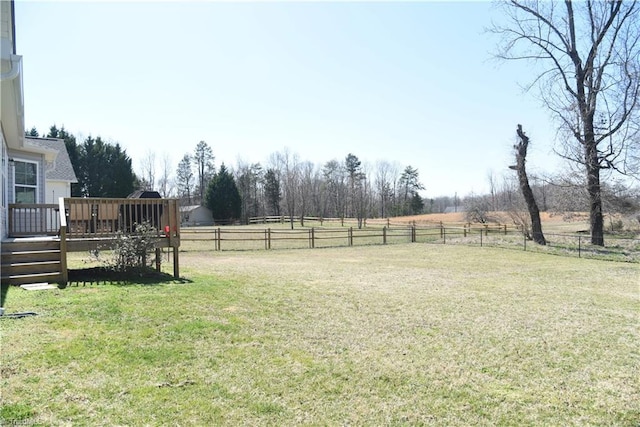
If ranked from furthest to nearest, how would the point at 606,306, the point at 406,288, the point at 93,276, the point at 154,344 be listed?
the point at 406,288, the point at 93,276, the point at 606,306, the point at 154,344

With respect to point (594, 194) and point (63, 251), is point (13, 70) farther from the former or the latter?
point (594, 194)

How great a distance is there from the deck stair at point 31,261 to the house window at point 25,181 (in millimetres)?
4162

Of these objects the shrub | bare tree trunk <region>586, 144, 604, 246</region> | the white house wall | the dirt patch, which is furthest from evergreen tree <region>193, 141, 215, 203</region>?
the shrub

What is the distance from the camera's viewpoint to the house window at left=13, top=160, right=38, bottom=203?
416 inches

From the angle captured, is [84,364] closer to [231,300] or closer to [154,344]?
[154,344]

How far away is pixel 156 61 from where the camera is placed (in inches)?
478

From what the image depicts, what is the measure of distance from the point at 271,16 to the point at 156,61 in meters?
4.15

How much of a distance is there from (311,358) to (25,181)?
1080 centimetres

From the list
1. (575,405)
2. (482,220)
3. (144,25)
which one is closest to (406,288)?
(575,405)

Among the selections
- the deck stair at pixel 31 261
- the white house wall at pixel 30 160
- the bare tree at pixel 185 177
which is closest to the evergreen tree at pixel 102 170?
the bare tree at pixel 185 177

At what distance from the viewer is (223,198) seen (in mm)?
49344

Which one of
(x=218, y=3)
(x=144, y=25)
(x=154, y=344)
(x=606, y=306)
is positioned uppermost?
(x=218, y=3)

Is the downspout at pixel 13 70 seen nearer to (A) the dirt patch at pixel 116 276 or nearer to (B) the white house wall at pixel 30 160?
(A) the dirt patch at pixel 116 276

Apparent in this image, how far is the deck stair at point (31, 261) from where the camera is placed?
6625 mm
